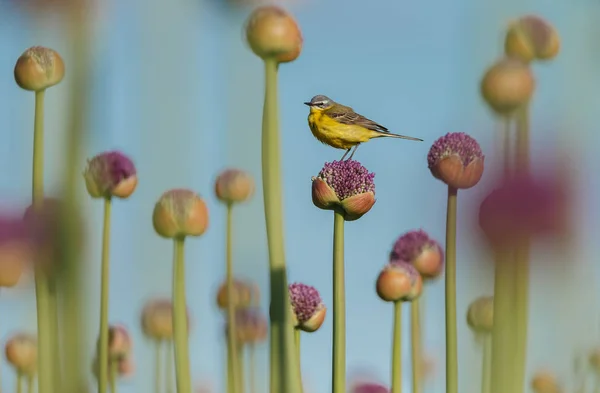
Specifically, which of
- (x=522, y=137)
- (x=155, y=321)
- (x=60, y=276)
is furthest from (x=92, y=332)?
(x=155, y=321)

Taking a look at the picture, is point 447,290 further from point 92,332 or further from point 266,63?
point 92,332

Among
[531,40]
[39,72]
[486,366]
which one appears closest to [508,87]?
[531,40]

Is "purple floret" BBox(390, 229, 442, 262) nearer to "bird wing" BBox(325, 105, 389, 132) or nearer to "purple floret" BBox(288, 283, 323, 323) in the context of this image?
"purple floret" BBox(288, 283, 323, 323)

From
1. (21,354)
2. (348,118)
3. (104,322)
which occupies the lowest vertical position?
(21,354)

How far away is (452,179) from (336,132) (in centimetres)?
181

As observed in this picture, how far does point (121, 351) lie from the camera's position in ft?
4.93

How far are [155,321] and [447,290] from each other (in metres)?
1.04

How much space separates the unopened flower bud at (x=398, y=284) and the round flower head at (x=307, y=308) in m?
0.19

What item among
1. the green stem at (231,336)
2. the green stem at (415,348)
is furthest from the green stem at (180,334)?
the green stem at (415,348)

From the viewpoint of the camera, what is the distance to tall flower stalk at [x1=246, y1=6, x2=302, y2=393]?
0.68 metres

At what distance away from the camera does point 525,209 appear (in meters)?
0.34

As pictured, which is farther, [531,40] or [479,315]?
[479,315]

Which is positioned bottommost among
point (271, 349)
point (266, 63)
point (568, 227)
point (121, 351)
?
point (121, 351)

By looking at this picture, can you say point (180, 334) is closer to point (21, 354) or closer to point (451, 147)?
point (451, 147)
